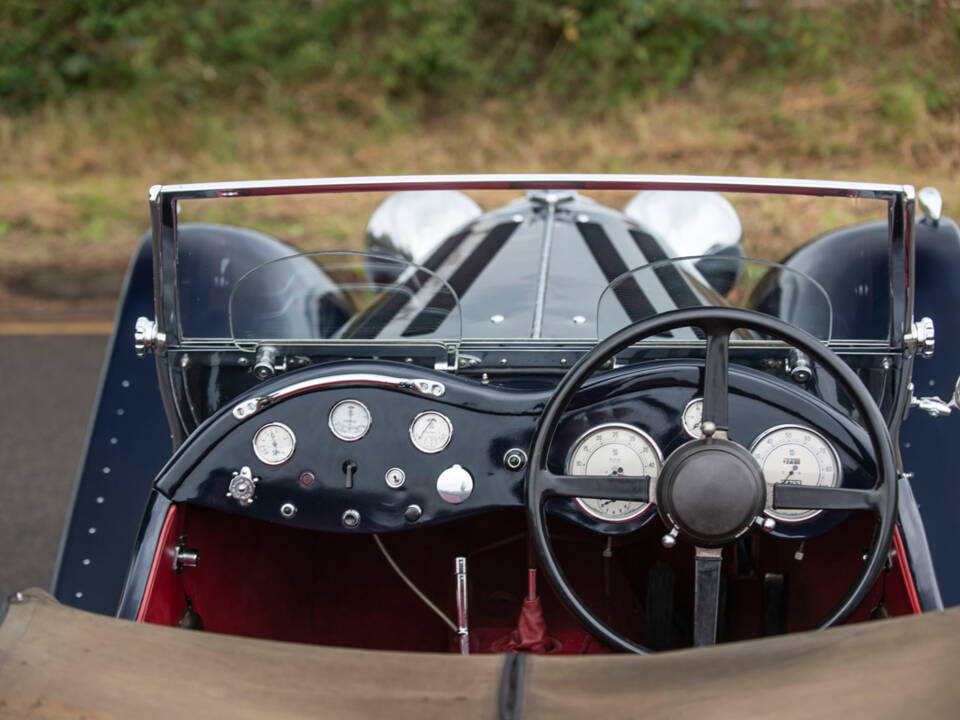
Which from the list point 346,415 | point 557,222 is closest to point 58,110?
point 557,222

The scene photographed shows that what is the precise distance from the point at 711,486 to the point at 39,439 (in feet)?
12.4

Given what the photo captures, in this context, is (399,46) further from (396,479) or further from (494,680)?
(494,680)

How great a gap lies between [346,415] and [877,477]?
3.24ft

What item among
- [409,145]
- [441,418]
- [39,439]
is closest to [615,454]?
[441,418]

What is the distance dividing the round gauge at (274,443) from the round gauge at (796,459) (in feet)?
2.92

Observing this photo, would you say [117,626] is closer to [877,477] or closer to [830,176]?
[877,477]

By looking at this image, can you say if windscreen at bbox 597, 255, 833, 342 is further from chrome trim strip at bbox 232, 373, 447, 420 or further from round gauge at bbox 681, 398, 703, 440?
chrome trim strip at bbox 232, 373, 447, 420

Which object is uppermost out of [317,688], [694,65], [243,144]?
[694,65]

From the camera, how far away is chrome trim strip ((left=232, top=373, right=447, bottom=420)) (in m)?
1.98

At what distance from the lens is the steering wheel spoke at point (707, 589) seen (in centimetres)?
171

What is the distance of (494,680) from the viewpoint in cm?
136

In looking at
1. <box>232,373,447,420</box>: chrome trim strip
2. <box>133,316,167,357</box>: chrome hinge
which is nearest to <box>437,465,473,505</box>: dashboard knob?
<box>232,373,447,420</box>: chrome trim strip

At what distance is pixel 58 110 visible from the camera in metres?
9.30

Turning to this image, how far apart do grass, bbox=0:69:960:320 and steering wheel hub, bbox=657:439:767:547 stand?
576 centimetres
